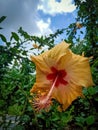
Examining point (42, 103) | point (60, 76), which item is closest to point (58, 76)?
point (60, 76)

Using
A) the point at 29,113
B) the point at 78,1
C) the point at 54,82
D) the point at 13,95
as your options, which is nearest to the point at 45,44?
the point at 13,95

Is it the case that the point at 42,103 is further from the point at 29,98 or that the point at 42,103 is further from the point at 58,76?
the point at 29,98

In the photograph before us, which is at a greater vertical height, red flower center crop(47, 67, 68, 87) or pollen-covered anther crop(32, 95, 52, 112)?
red flower center crop(47, 67, 68, 87)

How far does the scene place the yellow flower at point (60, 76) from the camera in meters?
1.08

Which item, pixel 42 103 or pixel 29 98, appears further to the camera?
pixel 29 98

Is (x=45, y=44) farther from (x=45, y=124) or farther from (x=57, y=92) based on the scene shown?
(x=57, y=92)

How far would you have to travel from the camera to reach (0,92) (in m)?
1.97

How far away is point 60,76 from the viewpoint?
117 centimetres

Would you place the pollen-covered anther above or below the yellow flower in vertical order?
below

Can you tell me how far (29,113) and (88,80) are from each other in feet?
3.22

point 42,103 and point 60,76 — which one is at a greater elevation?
point 60,76

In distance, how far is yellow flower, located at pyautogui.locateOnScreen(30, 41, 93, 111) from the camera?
42.5 inches

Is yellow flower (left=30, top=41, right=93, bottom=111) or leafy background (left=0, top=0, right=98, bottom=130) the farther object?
leafy background (left=0, top=0, right=98, bottom=130)

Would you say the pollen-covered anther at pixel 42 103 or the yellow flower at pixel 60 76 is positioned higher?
the yellow flower at pixel 60 76
